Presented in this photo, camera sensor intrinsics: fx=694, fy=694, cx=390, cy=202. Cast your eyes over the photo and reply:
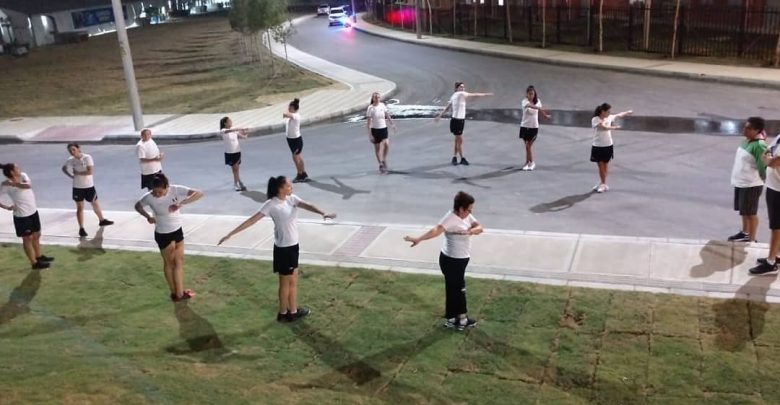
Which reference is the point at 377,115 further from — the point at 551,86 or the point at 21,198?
the point at 551,86

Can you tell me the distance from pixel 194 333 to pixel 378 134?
7284 millimetres

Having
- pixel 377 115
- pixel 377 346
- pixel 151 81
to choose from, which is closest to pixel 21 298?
pixel 377 346

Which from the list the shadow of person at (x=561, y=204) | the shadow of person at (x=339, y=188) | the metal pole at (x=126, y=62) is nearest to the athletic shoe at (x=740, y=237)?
the shadow of person at (x=561, y=204)

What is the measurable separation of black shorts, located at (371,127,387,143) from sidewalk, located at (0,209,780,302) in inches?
119

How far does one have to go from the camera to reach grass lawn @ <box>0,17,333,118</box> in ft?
82.4

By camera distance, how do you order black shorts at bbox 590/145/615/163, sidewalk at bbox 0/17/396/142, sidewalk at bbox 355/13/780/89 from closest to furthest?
1. black shorts at bbox 590/145/615/163
2. sidewalk at bbox 0/17/396/142
3. sidewalk at bbox 355/13/780/89

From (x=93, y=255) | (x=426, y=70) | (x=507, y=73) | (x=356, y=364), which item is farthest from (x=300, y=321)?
(x=426, y=70)

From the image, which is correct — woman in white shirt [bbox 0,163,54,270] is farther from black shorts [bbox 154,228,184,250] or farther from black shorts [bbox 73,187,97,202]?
black shorts [bbox 154,228,184,250]

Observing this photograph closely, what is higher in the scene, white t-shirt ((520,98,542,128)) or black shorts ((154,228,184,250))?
white t-shirt ((520,98,542,128))

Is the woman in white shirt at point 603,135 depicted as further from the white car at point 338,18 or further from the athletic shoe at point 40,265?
the white car at point 338,18

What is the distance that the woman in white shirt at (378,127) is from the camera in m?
13.7

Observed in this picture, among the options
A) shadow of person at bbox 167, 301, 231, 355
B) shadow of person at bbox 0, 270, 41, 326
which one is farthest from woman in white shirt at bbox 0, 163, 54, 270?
shadow of person at bbox 167, 301, 231, 355

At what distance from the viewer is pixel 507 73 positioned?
2677cm

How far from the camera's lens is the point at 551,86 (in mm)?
23078
